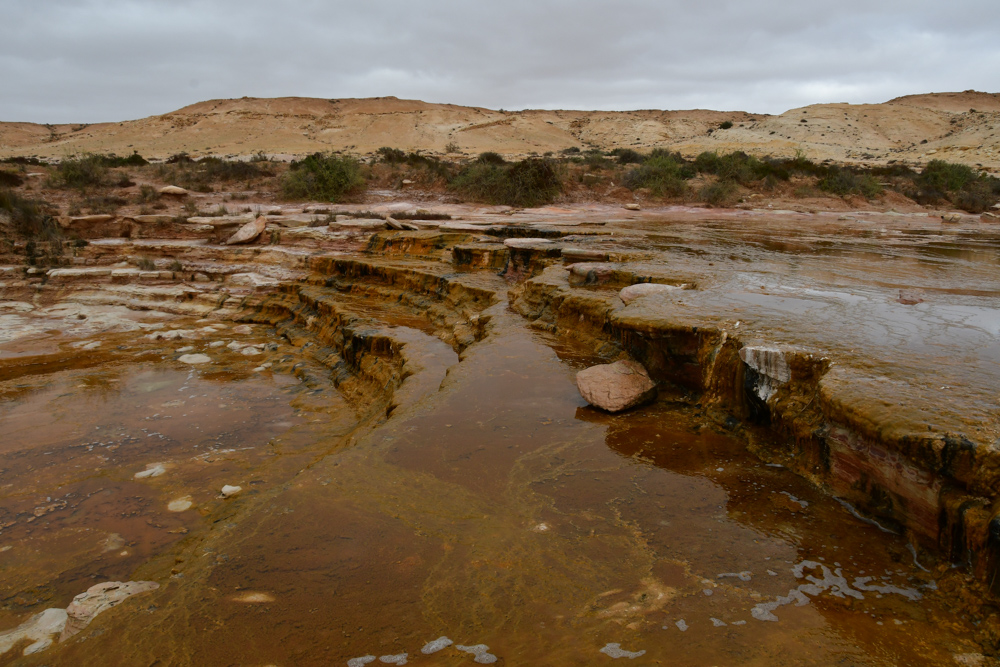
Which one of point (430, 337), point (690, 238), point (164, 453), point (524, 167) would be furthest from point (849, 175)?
point (164, 453)

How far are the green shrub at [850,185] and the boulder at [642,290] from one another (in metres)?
19.6

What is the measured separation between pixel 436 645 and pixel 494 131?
48399mm

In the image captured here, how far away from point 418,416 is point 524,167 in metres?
16.7

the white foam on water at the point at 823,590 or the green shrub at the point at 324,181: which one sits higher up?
the green shrub at the point at 324,181

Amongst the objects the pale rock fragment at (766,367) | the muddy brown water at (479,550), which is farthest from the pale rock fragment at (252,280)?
the pale rock fragment at (766,367)

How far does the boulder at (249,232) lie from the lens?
41.8ft

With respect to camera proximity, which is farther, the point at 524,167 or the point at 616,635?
the point at 524,167

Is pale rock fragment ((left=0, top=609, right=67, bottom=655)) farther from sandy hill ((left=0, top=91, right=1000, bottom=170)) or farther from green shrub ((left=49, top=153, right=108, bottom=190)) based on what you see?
sandy hill ((left=0, top=91, right=1000, bottom=170))

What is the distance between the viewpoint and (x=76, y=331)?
9.08m

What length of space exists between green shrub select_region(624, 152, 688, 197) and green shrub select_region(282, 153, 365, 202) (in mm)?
10768

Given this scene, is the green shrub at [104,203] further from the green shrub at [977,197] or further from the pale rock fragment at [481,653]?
the green shrub at [977,197]

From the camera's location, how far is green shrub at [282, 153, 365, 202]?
19.1 meters

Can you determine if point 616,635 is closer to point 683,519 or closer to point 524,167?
point 683,519

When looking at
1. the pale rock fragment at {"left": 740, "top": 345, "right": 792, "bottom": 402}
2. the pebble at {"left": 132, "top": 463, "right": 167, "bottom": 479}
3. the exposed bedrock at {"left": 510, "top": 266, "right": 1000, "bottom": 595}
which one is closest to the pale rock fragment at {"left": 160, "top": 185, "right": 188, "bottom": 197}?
the pebble at {"left": 132, "top": 463, "right": 167, "bottom": 479}
